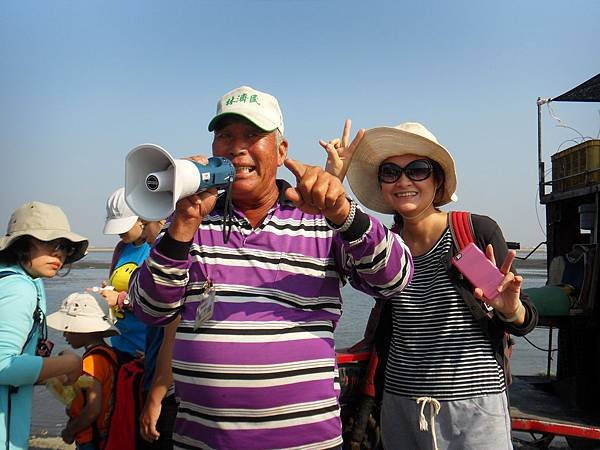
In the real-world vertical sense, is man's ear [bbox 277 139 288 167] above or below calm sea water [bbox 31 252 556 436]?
above

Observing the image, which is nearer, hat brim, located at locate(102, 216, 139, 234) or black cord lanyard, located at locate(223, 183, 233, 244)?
black cord lanyard, located at locate(223, 183, 233, 244)

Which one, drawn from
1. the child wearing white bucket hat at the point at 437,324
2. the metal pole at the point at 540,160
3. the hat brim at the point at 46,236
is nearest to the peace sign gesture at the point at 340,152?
the child wearing white bucket hat at the point at 437,324

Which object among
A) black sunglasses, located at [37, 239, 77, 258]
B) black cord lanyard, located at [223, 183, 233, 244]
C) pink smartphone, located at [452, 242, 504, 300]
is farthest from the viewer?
black sunglasses, located at [37, 239, 77, 258]

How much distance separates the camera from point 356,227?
166cm

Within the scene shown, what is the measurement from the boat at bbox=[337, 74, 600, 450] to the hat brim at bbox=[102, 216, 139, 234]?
1728 mm

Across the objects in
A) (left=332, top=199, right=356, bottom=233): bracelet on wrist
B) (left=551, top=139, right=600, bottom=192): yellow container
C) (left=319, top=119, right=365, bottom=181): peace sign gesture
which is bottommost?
(left=332, top=199, right=356, bottom=233): bracelet on wrist

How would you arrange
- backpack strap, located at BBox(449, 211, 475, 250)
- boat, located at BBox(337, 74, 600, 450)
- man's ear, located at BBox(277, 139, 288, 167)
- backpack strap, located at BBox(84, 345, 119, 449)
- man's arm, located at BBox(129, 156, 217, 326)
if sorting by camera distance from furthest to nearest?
backpack strap, located at BBox(84, 345, 119, 449)
boat, located at BBox(337, 74, 600, 450)
backpack strap, located at BBox(449, 211, 475, 250)
man's ear, located at BBox(277, 139, 288, 167)
man's arm, located at BBox(129, 156, 217, 326)

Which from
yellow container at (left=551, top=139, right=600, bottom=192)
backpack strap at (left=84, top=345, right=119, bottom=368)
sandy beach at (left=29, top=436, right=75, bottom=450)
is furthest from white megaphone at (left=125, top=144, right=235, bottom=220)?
sandy beach at (left=29, top=436, right=75, bottom=450)

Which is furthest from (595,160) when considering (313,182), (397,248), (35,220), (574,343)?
(35,220)

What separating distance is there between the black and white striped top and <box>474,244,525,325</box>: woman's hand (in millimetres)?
139

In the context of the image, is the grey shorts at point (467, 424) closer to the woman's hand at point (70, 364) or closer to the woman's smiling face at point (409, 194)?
the woman's smiling face at point (409, 194)

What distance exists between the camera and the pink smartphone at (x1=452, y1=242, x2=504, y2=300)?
7.43 feet

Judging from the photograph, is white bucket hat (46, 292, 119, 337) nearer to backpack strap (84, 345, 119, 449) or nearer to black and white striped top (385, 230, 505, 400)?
backpack strap (84, 345, 119, 449)

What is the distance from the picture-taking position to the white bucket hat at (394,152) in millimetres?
2598
